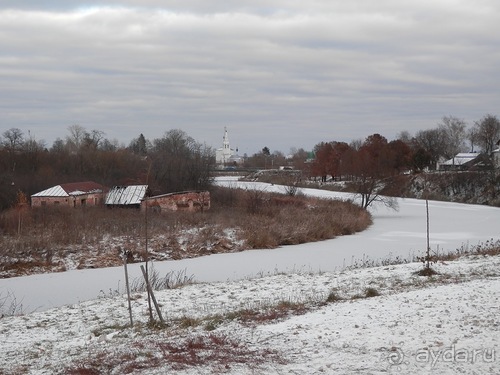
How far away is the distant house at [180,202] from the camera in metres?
35.9

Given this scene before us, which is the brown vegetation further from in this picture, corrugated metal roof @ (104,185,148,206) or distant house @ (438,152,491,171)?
distant house @ (438,152,491,171)

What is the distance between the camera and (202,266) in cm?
2105

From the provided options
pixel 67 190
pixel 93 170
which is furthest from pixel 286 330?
pixel 93 170

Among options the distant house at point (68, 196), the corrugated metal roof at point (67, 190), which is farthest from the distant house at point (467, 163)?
the corrugated metal roof at point (67, 190)

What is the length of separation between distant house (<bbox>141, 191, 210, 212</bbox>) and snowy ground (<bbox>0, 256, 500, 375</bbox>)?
23.7 m

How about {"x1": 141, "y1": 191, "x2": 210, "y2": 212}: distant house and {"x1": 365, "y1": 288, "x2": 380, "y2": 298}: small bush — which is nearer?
{"x1": 365, "y1": 288, "x2": 380, "y2": 298}: small bush

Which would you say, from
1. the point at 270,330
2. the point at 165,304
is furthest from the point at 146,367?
the point at 165,304

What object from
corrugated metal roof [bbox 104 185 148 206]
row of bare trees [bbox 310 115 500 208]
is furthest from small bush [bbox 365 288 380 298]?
row of bare trees [bbox 310 115 500 208]

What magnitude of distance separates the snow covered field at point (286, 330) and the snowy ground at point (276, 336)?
0.8 inches

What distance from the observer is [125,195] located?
3838cm

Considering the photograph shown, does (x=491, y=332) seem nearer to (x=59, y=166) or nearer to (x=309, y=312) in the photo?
(x=309, y=312)

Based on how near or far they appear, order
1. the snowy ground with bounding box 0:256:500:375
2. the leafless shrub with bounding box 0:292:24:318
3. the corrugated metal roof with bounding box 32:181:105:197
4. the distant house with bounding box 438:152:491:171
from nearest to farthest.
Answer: the snowy ground with bounding box 0:256:500:375 < the leafless shrub with bounding box 0:292:24:318 < the corrugated metal roof with bounding box 32:181:105:197 < the distant house with bounding box 438:152:491:171

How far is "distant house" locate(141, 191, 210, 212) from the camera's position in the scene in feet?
118

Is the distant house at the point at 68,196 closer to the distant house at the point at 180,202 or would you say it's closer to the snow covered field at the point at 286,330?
the distant house at the point at 180,202
